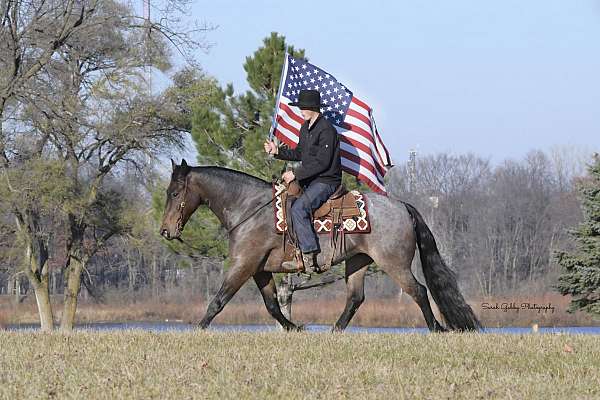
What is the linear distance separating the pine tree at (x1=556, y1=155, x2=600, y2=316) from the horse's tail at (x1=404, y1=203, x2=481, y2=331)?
18286 mm

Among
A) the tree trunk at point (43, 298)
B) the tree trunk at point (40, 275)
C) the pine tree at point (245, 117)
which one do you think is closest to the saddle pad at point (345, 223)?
the pine tree at point (245, 117)

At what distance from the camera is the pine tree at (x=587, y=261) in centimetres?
3034

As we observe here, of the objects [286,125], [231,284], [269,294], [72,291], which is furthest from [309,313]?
[231,284]

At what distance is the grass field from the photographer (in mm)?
7492

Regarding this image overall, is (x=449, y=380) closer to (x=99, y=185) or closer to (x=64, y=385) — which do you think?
(x=64, y=385)

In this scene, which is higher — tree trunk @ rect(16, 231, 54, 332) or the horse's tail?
tree trunk @ rect(16, 231, 54, 332)

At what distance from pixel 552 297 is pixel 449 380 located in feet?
161

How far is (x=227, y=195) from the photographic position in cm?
1289

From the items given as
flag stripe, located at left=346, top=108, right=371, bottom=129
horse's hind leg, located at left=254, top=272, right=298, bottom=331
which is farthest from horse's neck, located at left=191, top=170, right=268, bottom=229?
flag stripe, located at left=346, top=108, right=371, bottom=129

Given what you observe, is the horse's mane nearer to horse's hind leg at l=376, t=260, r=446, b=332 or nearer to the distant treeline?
horse's hind leg at l=376, t=260, r=446, b=332

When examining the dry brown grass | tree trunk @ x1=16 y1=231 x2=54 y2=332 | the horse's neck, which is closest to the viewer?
the horse's neck

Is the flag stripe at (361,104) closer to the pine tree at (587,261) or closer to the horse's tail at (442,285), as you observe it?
the horse's tail at (442,285)

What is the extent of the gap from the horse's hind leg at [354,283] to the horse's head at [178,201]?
219 centimetres

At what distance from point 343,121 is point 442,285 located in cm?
297
